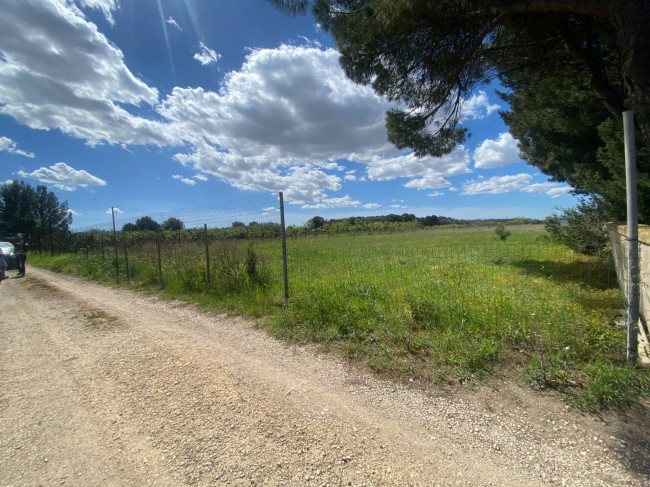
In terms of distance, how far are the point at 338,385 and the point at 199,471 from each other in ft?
4.42

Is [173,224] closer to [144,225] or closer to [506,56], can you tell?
[144,225]

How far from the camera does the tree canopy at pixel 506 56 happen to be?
3107 mm

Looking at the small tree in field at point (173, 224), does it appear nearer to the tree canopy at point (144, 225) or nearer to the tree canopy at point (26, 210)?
the tree canopy at point (144, 225)

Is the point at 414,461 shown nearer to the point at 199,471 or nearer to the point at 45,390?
the point at 199,471

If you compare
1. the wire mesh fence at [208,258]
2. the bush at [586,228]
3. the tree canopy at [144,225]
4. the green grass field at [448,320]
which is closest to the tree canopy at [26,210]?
the tree canopy at [144,225]

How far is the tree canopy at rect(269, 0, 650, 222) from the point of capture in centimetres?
311

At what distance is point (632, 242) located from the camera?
2.62 m

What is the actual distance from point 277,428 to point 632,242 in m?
3.63

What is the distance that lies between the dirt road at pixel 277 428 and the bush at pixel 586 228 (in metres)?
5.93

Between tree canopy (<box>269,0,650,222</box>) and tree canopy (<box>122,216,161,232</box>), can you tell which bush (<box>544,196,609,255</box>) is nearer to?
tree canopy (<box>269,0,650,222</box>)

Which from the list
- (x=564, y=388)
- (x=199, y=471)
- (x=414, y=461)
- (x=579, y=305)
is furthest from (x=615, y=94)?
(x=199, y=471)

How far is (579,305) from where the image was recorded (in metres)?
4.07

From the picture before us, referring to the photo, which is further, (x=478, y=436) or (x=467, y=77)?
(x=467, y=77)

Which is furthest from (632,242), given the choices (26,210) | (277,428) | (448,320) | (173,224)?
(26,210)
